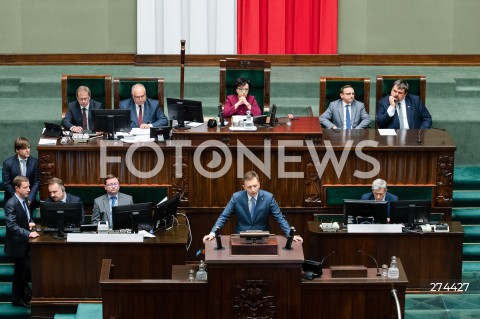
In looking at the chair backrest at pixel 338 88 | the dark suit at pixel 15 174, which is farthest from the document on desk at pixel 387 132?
the dark suit at pixel 15 174

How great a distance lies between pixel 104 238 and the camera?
9484 millimetres

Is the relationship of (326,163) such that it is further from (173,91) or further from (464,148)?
(173,91)

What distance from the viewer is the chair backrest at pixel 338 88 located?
11320 millimetres

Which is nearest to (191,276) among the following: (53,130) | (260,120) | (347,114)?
(260,120)

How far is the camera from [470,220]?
10.9 meters

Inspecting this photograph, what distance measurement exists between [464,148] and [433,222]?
7.25 feet

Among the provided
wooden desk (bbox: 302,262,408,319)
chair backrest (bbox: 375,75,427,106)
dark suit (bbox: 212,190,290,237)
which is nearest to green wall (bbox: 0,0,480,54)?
chair backrest (bbox: 375,75,427,106)

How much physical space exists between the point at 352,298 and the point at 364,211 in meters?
1.27

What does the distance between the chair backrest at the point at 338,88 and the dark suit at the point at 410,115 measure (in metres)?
0.20

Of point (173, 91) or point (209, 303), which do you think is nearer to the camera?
point (209, 303)

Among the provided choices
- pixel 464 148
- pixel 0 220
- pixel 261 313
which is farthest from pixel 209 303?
pixel 464 148

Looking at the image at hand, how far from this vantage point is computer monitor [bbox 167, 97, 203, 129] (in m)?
10.6

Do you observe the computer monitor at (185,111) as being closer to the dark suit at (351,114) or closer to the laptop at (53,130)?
the laptop at (53,130)

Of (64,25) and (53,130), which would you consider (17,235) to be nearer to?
(53,130)
